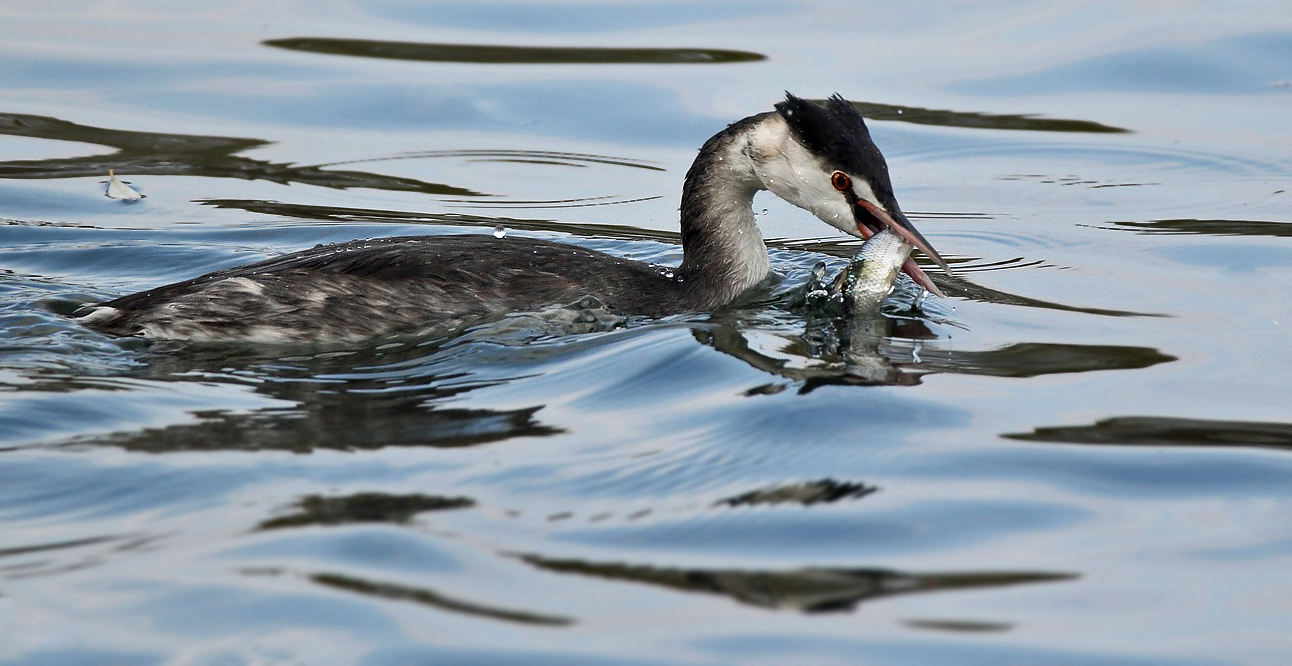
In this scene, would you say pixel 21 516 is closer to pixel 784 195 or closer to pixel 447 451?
pixel 447 451

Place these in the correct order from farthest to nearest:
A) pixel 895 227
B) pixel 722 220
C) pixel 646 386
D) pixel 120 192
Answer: pixel 120 192 → pixel 722 220 → pixel 895 227 → pixel 646 386

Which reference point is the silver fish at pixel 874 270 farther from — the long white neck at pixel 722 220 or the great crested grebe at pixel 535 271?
the long white neck at pixel 722 220

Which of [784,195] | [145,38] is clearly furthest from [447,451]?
[145,38]

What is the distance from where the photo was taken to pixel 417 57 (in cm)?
1328

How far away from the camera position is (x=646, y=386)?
6660 millimetres

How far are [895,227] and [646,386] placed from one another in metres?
1.66

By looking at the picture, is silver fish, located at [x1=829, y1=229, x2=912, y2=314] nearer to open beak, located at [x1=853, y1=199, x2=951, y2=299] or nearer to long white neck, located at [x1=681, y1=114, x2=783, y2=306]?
open beak, located at [x1=853, y1=199, x2=951, y2=299]

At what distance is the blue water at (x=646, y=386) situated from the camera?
15.0ft

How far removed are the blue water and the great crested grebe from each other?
0.58 ft

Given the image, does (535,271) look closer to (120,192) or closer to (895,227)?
(895,227)

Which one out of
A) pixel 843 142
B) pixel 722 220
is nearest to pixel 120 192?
pixel 722 220

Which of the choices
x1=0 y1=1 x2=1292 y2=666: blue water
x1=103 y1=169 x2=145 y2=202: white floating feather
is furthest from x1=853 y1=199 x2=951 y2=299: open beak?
x1=103 y1=169 x2=145 y2=202: white floating feather

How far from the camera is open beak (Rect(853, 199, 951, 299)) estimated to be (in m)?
7.56

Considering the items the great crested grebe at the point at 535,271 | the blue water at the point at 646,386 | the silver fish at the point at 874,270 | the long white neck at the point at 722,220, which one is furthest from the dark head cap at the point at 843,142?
the blue water at the point at 646,386
